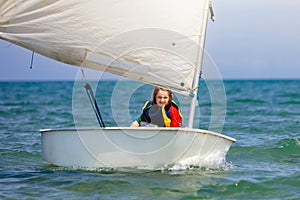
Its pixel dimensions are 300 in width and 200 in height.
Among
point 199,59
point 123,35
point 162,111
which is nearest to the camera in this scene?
point 123,35

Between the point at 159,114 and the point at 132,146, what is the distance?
0.88 m

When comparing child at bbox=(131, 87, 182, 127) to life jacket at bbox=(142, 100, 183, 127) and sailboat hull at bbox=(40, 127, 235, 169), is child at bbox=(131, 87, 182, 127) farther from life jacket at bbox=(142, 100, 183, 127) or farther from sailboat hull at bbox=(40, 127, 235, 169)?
sailboat hull at bbox=(40, 127, 235, 169)

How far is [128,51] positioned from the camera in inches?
261

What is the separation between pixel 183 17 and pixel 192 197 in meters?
2.05

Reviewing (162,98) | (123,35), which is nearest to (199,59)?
(162,98)

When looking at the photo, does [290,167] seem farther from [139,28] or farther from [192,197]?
[139,28]

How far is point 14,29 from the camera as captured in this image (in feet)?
20.6

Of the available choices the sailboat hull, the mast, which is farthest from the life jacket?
the sailboat hull

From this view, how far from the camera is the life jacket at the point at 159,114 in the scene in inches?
288

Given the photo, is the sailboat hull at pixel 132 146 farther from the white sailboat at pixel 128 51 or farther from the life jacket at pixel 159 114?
the life jacket at pixel 159 114

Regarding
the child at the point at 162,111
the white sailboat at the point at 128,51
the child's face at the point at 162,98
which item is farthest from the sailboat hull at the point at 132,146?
the child's face at the point at 162,98

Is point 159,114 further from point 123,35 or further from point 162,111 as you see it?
point 123,35

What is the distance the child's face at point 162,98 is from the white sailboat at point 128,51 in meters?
0.55

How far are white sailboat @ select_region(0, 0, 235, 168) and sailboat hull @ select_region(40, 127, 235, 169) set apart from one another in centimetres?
1
